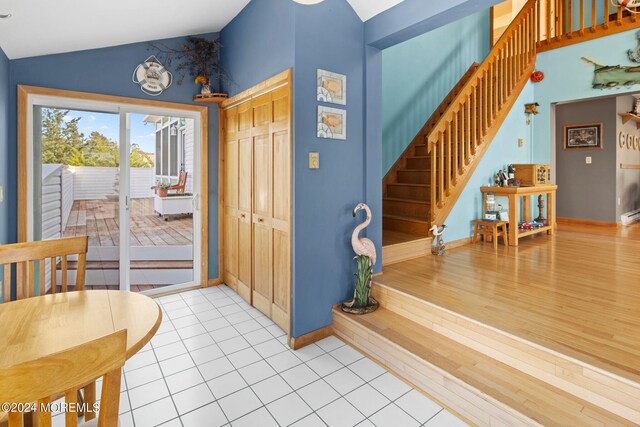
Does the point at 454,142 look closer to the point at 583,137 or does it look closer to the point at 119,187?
the point at 119,187

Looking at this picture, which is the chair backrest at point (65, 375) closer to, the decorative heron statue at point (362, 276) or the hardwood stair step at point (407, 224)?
the decorative heron statue at point (362, 276)

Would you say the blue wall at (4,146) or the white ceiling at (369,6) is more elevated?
the white ceiling at (369,6)

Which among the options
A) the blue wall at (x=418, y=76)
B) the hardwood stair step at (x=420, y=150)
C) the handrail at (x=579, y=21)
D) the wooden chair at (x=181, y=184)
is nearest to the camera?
the wooden chair at (x=181, y=184)

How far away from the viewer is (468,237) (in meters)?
4.70

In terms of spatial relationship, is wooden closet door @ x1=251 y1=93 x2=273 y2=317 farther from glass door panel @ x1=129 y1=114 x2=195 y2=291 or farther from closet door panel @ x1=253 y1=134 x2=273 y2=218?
glass door panel @ x1=129 y1=114 x2=195 y2=291

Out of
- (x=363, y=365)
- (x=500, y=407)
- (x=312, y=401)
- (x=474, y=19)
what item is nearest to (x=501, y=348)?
(x=500, y=407)

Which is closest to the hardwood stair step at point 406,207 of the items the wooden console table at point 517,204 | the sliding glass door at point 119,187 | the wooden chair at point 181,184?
the wooden console table at point 517,204

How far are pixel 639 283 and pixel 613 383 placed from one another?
1888mm

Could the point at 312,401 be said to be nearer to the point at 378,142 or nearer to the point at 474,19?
the point at 378,142

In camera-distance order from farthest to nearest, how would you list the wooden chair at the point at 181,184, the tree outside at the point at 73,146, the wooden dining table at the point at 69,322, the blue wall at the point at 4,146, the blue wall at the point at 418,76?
the blue wall at the point at 418,76 < the wooden chair at the point at 181,184 < the tree outside at the point at 73,146 < the blue wall at the point at 4,146 < the wooden dining table at the point at 69,322

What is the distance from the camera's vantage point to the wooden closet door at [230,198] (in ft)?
12.7

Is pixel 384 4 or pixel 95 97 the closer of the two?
pixel 384 4

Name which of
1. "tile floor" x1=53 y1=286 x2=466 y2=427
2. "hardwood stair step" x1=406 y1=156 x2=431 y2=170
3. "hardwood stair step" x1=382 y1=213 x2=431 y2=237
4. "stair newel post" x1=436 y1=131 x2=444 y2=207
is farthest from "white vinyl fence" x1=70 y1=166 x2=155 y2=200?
"hardwood stair step" x1=406 y1=156 x2=431 y2=170

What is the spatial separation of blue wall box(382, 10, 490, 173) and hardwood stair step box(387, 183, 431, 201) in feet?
0.98
